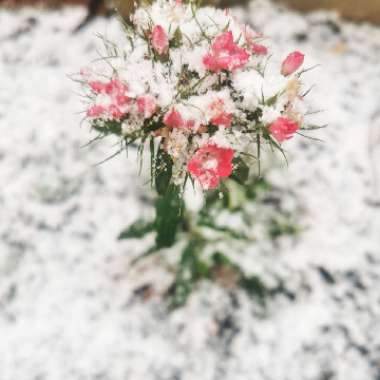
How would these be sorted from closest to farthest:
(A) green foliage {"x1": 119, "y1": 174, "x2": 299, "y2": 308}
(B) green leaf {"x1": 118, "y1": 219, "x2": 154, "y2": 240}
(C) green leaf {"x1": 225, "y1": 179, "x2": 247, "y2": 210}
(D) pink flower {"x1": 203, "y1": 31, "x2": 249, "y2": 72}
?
(D) pink flower {"x1": 203, "y1": 31, "x2": 249, "y2": 72}
(B) green leaf {"x1": 118, "y1": 219, "x2": 154, "y2": 240}
(A) green foliage {"x1": 119, "y1": 174, "x2": 299, "y2": 308}
(C) green leaf {"x1": 225, "y1": 179, "x2": 247, "y2": 210}

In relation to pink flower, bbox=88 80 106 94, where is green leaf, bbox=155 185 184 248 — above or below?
below

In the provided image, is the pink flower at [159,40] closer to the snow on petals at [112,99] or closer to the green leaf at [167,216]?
the snow on petals at [112,99]

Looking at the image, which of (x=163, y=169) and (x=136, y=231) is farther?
(x=136, y=231)

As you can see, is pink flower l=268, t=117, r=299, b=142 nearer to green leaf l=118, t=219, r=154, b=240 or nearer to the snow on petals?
the snow on petals

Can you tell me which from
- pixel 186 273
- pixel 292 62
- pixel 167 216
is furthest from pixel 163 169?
pixel 186 273

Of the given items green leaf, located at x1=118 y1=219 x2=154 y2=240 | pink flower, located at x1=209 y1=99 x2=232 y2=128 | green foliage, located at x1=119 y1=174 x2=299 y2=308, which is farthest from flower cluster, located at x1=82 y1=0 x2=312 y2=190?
green foliage, located at x1=119 y1=174 x2=299 y2=308

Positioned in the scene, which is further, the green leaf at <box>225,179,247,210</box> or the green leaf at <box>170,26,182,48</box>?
the green leaf at <box>225,179,247,210</box>

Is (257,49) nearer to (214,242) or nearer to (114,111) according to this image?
Answer: (114,111)
